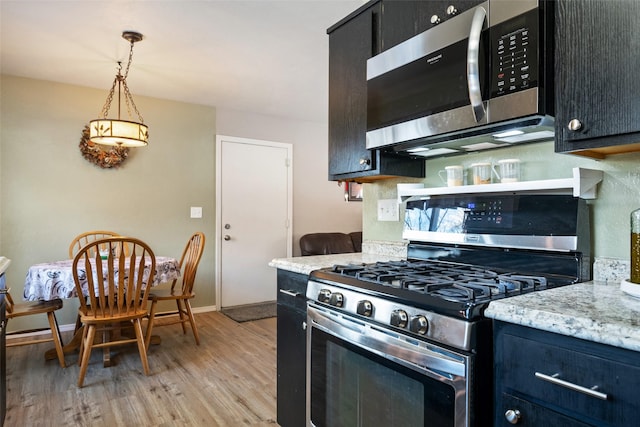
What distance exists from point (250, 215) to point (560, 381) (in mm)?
4189

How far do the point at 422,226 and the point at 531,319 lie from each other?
0.94m

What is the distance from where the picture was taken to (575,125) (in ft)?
3.66

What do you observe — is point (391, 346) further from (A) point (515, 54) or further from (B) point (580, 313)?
(A) point (515, 54)

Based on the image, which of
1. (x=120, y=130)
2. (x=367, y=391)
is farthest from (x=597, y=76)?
(x=120, y=130)

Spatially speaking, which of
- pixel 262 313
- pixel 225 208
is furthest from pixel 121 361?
pixel 225 208

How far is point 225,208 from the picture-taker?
181 inches

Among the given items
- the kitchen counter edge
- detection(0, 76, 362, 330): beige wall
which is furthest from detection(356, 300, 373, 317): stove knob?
detection(0, 76, 362, 330): beige wall

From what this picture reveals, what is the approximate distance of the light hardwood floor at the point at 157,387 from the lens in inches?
84.4

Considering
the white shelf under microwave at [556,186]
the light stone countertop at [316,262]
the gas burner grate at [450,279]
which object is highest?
the white shelf under microwave at [556,186]

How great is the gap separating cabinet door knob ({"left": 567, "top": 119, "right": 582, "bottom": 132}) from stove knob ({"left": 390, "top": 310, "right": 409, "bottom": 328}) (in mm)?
711

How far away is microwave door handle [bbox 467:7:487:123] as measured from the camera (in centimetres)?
129

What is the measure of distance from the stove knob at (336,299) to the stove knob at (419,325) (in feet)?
1.05

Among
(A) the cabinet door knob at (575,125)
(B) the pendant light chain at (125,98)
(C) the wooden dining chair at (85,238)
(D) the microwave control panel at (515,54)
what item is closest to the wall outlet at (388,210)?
(D) the microwave control panel at (515,54)

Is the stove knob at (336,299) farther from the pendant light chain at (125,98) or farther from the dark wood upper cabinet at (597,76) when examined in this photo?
the pendant light chain at (125,98)
